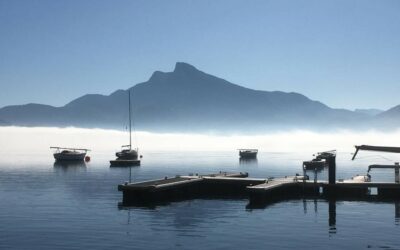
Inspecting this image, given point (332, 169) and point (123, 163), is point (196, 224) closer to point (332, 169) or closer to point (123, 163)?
point (332, 169)

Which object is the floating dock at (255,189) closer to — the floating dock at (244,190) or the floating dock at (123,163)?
the floating dock at (244,190)

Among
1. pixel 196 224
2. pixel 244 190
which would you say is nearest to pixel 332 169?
pixel 244 190

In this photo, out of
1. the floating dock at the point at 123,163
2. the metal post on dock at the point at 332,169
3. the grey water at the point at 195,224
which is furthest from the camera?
the floating dock at the point at 123,163

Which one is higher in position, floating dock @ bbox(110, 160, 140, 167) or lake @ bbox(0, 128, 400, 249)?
floating dock @ bbox(110, 160, 140, 167)

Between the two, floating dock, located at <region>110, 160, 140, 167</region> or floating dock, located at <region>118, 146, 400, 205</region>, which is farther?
floating dock, located at <region>110, 160, 140, 167</region>

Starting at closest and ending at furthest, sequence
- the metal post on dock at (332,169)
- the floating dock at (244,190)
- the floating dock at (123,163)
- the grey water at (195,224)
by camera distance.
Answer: the grey water at (195,224) → the floating dock at (244,190) → the metal post on dock at (332,169) → the floating dock at (123,163)

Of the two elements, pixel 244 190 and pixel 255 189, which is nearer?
pixel 255 189

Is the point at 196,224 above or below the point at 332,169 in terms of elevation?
below

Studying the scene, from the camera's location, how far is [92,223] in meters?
44.0

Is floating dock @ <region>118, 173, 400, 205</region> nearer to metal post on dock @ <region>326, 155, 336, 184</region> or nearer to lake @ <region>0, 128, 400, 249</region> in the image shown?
metal post on dock @ <region>326, 155, 336, 184</region>

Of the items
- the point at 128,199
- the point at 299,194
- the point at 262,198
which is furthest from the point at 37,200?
the point at 299,194

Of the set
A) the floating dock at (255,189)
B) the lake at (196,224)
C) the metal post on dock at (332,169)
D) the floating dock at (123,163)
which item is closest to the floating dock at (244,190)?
the floating dock at (255,189)

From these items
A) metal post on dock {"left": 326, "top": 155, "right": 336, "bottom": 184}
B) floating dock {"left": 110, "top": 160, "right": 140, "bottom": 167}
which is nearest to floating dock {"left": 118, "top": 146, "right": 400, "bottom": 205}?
metal post on dock {"left": 326, "top": 155, "right": 336, "bottom": 184}

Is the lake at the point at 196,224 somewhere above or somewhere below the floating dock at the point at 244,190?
below
